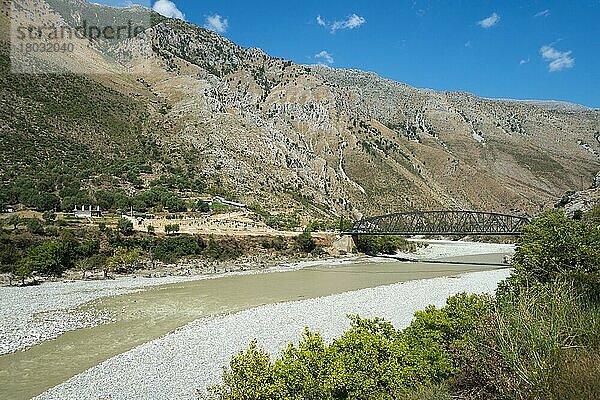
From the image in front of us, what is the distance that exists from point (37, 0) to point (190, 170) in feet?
209

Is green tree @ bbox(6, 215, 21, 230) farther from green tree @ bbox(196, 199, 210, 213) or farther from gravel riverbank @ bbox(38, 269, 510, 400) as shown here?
gravel riverbank @ bbox(38, 269, 510, 400)

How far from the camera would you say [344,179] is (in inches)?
4205

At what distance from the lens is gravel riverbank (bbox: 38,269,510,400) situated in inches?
Answer: 571

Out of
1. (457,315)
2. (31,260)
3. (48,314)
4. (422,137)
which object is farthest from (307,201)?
(422,137)

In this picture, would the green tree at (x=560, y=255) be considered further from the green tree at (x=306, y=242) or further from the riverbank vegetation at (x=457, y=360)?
the green tree at (x=306, y=242)

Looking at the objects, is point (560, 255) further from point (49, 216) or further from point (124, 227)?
point (49, 216)

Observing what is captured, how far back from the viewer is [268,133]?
3794 inches

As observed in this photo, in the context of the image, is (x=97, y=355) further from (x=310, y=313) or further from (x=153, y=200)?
(x=153, y=200)

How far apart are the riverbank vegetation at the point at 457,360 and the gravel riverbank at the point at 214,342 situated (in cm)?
644

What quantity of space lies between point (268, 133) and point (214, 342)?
7960 centimetres

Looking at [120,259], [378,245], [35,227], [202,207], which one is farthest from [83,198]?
[378,245]

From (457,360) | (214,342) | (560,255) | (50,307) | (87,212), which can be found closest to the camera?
(457,360)

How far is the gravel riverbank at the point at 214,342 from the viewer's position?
14492 millimetres

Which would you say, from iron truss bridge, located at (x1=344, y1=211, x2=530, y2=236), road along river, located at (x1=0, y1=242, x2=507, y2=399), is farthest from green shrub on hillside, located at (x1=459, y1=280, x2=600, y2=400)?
iron truss bridge, located at (x1=344, y1=211, x2=530, y2=236)
